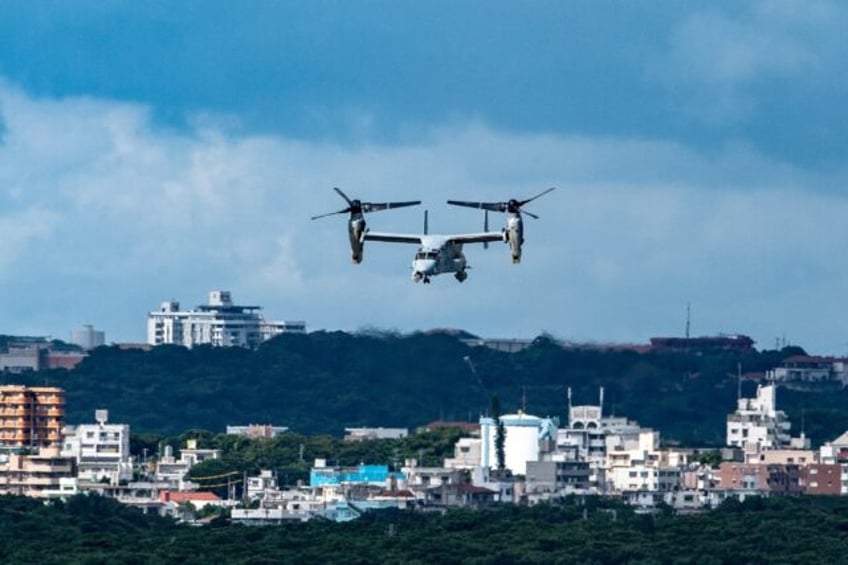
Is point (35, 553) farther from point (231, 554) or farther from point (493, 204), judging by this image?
point (493, 204)

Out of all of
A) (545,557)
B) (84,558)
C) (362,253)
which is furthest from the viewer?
(545,557)

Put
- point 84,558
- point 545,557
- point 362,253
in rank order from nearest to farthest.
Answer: point 362,253 < point 84,558 < point 545,557

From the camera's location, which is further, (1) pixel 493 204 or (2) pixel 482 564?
(2) pixel 482 564

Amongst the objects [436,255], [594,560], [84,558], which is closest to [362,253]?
[436,255]

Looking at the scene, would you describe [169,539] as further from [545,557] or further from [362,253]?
[362,253]

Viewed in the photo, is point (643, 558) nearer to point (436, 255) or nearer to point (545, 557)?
point (545, 557)

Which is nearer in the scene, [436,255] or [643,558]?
[436,255]

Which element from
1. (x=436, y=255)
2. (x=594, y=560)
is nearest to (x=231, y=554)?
(x=594, y=560)

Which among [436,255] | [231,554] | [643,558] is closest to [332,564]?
[231,554]
